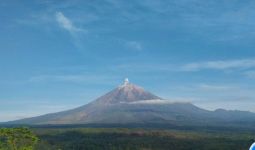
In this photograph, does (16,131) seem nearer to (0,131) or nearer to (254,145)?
(0,131)

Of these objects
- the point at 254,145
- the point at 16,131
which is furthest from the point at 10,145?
the point at 254,145

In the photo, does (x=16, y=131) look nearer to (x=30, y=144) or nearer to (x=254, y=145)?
(x=30, y=144)

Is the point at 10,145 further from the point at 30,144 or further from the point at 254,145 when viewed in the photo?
the point at 254,145

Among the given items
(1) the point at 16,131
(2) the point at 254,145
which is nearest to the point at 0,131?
(1) the point at 16,131

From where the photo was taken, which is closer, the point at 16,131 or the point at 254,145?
the point at 254,145

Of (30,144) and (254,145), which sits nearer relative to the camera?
(254,145)

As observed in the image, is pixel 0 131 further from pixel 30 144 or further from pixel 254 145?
pixel 254 145
